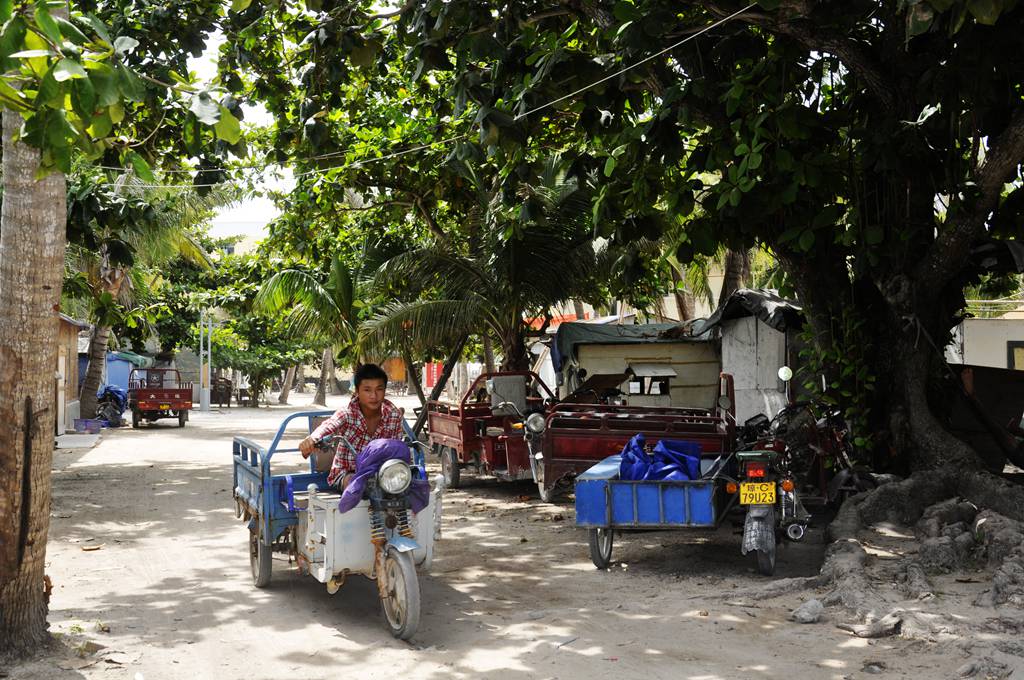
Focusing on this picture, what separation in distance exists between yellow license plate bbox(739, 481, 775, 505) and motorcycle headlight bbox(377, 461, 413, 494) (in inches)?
114

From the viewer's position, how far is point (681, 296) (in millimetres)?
22531

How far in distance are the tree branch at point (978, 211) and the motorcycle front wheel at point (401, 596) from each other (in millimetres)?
6196

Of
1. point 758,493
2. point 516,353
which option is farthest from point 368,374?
point 516,353

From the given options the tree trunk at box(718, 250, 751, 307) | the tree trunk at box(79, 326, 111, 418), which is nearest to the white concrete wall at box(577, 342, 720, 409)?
the tree trunk at box(718, 250, 751, 307)

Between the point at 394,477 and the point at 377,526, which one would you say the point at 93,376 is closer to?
the point at 377,526

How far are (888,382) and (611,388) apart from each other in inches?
175

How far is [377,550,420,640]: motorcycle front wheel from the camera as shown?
5.57 metres

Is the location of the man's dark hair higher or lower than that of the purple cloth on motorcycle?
higher

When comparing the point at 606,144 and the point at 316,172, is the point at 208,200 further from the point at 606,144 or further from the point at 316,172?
the point at 606,144

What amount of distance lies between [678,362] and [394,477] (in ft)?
38.6

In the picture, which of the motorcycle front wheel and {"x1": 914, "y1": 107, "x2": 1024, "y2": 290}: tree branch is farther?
{"x1": 914, "y1": 107, "x2": 1024, "y2": 290}: tree branch

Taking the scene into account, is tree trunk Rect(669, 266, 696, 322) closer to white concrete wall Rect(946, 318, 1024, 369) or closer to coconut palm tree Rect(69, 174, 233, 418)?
white concrete wall Rect(946, 318, 1024, 369)

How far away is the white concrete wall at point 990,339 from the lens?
20828 millimetres

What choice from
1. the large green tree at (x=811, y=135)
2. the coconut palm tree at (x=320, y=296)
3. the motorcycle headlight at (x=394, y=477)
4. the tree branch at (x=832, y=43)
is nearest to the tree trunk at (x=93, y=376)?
the coconut palm tree at (x=320, y=296)
